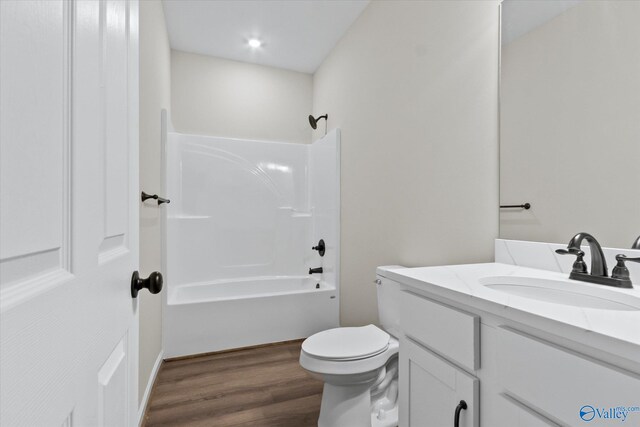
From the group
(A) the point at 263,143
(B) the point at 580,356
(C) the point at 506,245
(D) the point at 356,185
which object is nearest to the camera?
(B) the point at 580,356

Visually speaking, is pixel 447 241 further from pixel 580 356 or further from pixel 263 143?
pixel 263 143

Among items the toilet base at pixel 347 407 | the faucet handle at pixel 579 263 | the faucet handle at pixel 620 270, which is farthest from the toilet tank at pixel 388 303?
the faucet handle at pixel 620 270

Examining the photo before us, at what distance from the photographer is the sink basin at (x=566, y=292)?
868 millimetres

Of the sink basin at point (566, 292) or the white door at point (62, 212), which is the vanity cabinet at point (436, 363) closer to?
the sink basin at point (566, 292)

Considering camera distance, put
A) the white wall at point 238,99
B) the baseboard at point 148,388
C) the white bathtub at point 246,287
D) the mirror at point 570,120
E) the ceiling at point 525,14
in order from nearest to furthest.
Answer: the mirror at point 570,120, the ceiling at point 525,14, the baseboard at point 148,388, the white bathtub at point 246,287, the white wall at point 238,99

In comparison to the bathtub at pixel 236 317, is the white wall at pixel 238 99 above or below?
above

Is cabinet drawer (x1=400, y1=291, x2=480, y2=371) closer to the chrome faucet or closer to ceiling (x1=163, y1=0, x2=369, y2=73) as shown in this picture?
the chrome faucet

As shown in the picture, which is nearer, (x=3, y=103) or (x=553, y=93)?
(x=3, y=103)

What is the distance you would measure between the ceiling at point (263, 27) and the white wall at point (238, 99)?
13cm

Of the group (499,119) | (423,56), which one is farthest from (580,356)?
(423,56)

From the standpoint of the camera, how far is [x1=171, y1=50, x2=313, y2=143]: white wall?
10.1 feet

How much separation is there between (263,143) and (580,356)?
310 cm

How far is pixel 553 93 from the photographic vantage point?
4.08 ft

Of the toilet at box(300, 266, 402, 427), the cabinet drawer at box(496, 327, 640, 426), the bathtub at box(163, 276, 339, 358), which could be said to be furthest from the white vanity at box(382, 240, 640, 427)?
the bathtub at box(163, 276, 339, 358)
